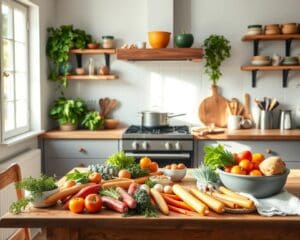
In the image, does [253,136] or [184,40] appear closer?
[253,136]

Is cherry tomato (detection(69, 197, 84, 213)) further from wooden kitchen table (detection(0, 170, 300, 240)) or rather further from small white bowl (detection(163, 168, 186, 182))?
small white bowl (detection(163, 168, 186, 182))

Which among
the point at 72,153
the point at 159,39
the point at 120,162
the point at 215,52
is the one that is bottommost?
the point at 72,153

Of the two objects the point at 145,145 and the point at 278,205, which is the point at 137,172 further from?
the point at 145,145

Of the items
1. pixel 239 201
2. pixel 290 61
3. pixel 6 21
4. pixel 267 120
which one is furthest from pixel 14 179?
pixel 290 61

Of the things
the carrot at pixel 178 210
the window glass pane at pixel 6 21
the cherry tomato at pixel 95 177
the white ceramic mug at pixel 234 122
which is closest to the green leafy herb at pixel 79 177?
the cherry tomato at pixel 95 177

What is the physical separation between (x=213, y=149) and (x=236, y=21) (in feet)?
9.08

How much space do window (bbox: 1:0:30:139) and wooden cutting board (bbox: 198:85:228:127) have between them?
6.00 feet

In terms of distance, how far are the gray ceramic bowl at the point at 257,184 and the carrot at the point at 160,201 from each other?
1.12ft

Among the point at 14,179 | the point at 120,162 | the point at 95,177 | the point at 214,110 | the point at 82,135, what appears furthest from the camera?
the point at 214,110

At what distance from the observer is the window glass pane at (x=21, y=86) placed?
13.1 feet

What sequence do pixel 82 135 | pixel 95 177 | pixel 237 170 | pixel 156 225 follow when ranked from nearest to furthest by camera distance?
pixel 156 225, pixel 237 170, pixel 95 177, pixel 82 135

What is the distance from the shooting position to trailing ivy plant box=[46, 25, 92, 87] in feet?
14.7

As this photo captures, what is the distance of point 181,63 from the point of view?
468cm

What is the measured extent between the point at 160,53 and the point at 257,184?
252 centimetres
